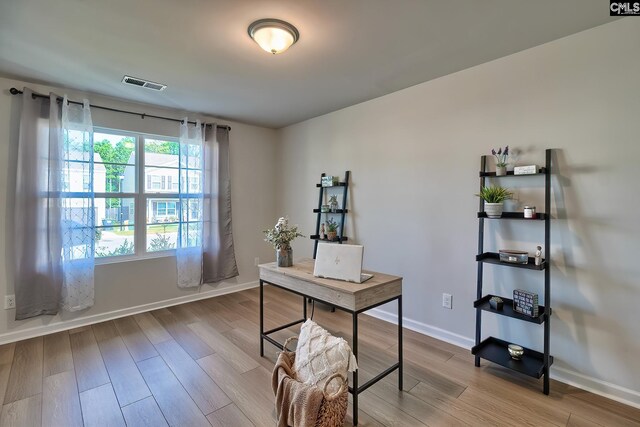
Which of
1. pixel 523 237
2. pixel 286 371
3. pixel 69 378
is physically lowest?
pixel 69 378

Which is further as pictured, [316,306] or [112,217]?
[316,306]

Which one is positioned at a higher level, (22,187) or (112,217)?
(22,187)

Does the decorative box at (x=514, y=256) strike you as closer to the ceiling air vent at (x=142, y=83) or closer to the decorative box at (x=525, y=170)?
the decorative box at (x=525, y=170)

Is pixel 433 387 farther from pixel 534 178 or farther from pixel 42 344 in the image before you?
pixel 42 344

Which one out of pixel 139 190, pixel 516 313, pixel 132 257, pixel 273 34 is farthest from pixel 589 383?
pixel 139 190

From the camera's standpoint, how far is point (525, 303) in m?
2.13

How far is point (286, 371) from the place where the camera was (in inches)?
70.1

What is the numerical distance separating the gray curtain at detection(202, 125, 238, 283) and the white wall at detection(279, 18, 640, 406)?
6.42ft

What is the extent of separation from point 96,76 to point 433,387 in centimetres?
390

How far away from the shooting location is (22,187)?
2785 mm

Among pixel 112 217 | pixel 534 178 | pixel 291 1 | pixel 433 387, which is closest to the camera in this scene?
pixel 291 1

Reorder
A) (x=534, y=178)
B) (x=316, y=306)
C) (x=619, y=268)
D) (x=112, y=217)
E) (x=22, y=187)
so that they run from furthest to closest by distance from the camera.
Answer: (x=316, y=306) → (x=112, y=217) → (x=22, y=187) → (x=534, y=178) → (x=619, y=268)

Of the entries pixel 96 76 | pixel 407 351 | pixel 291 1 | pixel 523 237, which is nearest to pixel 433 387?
pixel 407 351

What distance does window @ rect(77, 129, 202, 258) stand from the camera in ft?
10.8
